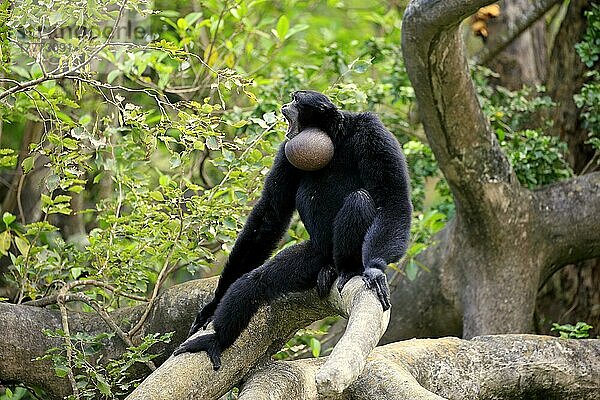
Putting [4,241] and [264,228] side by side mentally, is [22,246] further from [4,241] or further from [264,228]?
[264,228]

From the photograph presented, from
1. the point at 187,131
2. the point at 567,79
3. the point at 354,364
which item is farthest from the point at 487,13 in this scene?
the point at 354,364

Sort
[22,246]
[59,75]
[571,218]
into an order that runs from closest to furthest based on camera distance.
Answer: [59,75], [22,246], [571,218]

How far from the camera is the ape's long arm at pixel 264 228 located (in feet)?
15.4

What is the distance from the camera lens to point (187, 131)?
4375 mm

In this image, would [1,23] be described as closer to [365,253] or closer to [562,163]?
[365,253]

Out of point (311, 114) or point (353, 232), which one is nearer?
point (353, 232)

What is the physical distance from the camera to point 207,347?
13.7 ft

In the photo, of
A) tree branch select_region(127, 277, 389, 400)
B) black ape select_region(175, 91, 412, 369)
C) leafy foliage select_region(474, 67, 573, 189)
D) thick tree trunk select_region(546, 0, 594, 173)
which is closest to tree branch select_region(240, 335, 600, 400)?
tree branch select_region(127, 277, 389, 400)

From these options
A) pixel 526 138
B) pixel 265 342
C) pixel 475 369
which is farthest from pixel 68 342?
pixel 526 138

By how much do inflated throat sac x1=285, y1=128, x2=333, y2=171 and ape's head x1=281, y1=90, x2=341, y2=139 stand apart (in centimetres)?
13

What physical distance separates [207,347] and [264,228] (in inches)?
34.5

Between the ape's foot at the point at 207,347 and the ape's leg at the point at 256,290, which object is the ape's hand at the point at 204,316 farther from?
the ape's foot at the point at 207,347

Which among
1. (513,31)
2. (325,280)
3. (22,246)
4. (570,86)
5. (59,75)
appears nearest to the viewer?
(325,280)

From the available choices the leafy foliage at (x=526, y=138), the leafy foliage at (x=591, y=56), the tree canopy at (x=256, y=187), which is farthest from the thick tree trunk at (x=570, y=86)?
the leafy foliage at (x=591, y=56)
